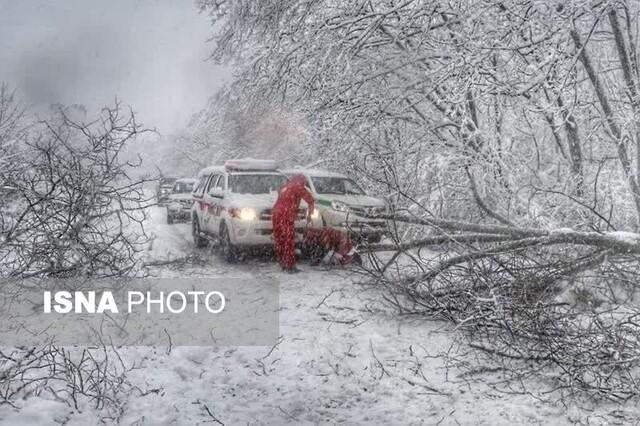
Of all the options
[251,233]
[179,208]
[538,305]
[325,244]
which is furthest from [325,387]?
[179,208]

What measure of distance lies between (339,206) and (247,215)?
192cm

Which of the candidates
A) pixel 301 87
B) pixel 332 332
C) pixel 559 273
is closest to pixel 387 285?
pixel 332 332

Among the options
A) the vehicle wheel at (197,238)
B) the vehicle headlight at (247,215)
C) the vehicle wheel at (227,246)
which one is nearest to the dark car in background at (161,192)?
the vehicle wheel at (197,238)

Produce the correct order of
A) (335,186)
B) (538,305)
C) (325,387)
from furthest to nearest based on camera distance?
1. (335,186)
2. (538,305)
3. (325,387)

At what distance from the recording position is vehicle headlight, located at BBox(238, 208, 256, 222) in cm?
1142

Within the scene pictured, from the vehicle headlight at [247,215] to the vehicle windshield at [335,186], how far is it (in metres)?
2.16

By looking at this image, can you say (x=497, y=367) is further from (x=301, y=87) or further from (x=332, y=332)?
(x=301, y=87)

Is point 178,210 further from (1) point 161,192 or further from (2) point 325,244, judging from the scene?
(2) point 325,244

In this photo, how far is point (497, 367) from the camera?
5.95 m

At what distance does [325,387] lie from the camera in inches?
222

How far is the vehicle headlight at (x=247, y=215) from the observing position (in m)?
11.4

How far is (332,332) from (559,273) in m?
2.64

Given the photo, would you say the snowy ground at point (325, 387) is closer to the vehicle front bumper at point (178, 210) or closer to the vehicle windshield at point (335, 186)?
the vehicle windshield at point (335, 186)

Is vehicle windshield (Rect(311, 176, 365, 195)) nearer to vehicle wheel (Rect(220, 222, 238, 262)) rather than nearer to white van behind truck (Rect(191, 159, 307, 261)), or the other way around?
white van behind truck (Rect(191, 159, 307, 261))
